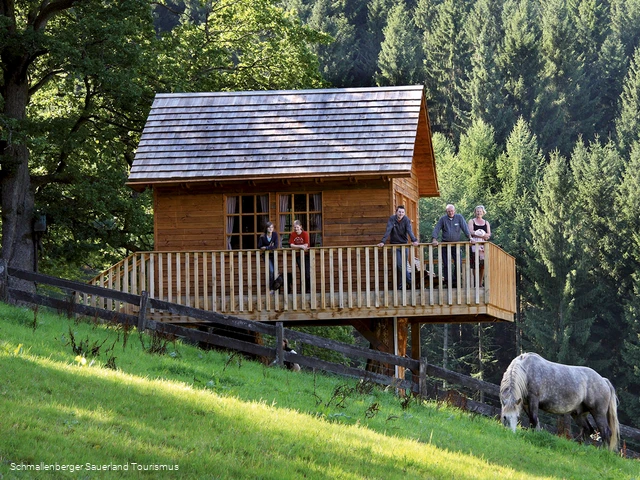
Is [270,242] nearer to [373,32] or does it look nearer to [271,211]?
[271,211]

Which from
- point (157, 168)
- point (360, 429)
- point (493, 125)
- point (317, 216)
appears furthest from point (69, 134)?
point (493, 125)

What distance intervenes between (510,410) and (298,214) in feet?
25.4

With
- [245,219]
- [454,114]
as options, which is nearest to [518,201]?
[454,114]

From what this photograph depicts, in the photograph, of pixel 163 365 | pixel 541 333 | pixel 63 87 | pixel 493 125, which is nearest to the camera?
pixel 163 365

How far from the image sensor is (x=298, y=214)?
24422 millimetres

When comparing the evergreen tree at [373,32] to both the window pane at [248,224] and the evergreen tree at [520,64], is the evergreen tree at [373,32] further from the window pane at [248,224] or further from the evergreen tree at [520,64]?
the window pane at [248,224]

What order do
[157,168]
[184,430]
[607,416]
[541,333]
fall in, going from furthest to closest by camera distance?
[541,333]
[157,168]
[607,416]
[184,430]

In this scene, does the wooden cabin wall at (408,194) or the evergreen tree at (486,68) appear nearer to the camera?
the wooden cabin wall at (408,194)

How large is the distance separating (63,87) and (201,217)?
31.7 feet

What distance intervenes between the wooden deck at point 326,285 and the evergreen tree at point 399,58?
195ft

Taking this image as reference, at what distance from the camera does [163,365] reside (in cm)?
1695

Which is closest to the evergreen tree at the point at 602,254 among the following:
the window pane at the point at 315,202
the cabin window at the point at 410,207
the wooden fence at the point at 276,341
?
the cabin window at the point at 410,207

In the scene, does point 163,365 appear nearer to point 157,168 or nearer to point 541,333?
point 157,168

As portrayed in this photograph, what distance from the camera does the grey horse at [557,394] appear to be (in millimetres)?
18625
